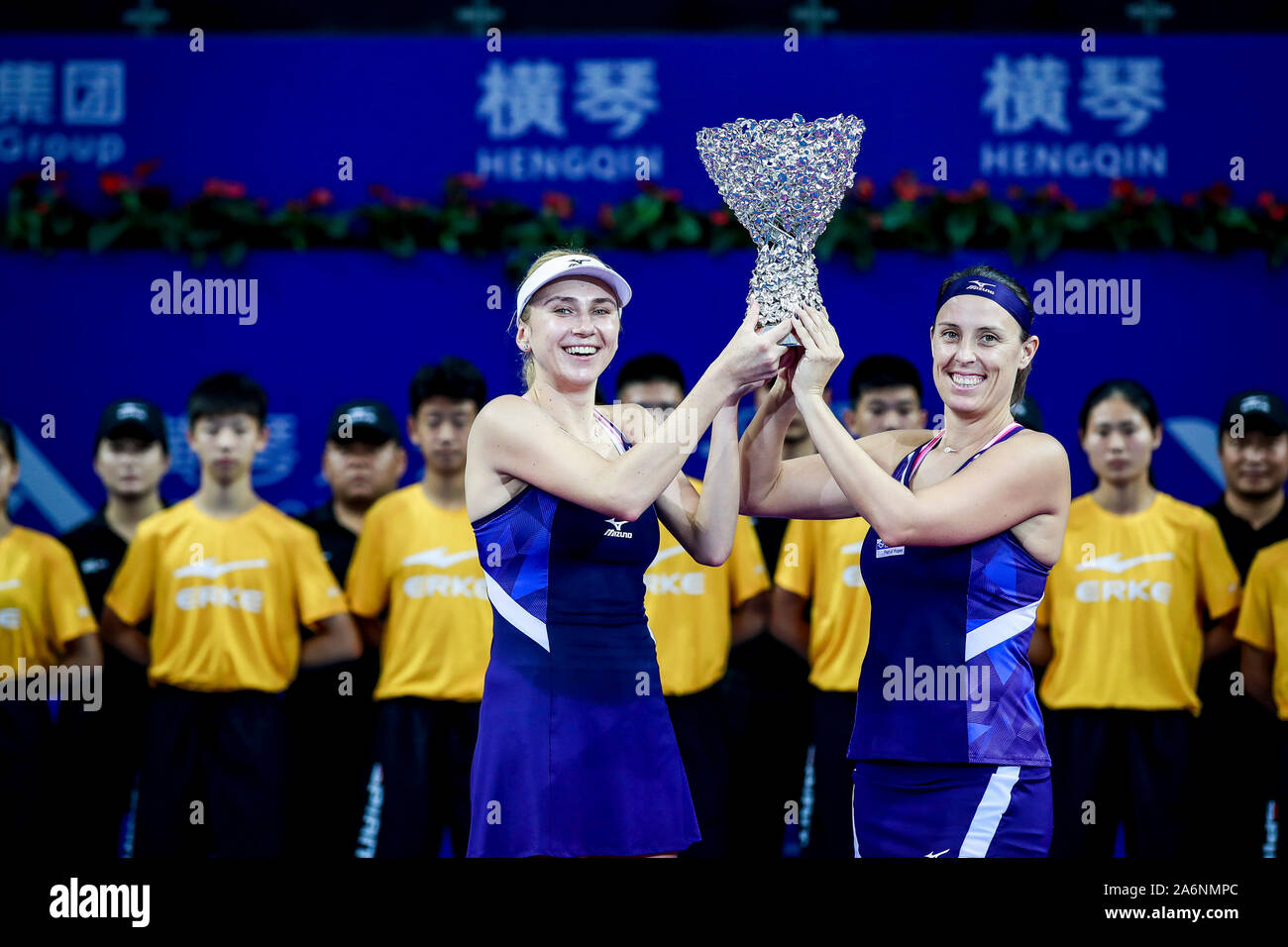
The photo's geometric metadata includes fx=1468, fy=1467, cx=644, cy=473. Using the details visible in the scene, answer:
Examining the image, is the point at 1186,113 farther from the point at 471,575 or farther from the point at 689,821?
the point at 689,821

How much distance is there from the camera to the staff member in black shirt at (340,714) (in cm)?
555

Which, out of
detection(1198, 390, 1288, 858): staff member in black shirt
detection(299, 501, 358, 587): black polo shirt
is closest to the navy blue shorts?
detection(1198, 390, 1288, 858): staff member in black shirt

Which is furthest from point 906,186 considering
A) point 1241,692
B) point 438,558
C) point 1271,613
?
point 438,558

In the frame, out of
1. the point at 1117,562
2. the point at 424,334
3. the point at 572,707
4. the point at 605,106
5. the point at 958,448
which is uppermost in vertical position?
the point at 605,106

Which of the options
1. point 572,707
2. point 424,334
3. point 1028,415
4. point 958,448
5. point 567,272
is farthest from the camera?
point 424,334

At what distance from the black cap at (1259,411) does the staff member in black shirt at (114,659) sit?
419cm

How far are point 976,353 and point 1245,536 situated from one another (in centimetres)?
290

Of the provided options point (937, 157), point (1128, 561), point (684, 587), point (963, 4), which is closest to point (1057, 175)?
point (937, 157)

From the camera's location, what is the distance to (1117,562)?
17.6 ft

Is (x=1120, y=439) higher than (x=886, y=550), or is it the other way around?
(x=1120, y=439)

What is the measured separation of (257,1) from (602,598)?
4.86 meters

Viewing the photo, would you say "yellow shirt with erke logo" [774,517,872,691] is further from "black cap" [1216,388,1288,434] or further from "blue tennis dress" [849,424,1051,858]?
"blue tennis dress" [849,424,1051,858]

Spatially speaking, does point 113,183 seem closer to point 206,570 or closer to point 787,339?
point 206,570

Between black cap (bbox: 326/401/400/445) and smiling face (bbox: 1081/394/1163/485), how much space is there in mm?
2723
